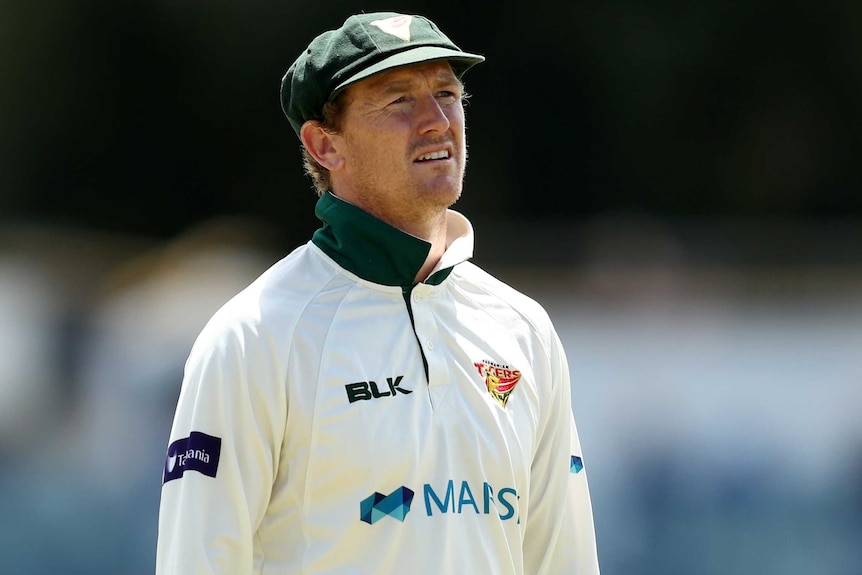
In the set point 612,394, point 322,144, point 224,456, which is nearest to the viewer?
point 224,456

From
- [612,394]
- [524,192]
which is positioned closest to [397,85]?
[612,394]

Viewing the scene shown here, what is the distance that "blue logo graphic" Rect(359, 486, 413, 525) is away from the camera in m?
1.50

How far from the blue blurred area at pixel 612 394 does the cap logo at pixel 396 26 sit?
2.83m

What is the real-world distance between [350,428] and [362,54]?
53 cm

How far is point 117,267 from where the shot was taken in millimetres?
5566

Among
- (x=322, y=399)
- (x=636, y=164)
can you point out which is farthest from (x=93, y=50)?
(x=322, y=399)

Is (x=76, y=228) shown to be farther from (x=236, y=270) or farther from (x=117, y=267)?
(x=236, y=270)

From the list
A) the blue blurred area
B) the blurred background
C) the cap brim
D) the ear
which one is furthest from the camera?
the blurred background

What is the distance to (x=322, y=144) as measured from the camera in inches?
68.7

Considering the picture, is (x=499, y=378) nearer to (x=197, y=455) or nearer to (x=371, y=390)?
(x=371, y=390)

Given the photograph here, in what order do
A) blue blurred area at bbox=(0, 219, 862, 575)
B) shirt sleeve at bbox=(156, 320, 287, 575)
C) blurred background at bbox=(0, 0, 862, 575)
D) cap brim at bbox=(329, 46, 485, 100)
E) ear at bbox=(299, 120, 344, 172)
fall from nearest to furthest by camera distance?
1. shirt sleeve at bbox=(156, 320, 287, 575)
2. cap brim at bbox=(329, 46, 485, 100)
3. ear at bbox=(299, 120, 344, 172)
4. blue blurred area at bbox=(0, 219, 862, 575)
5. blurred background at bbox=(0, 0, 862, 575)

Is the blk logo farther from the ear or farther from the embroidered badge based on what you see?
the ear

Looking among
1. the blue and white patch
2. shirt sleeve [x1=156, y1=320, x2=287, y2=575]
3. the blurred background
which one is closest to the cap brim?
shirt sleeve [x1=156, y1=320, x2=287, y2=575]

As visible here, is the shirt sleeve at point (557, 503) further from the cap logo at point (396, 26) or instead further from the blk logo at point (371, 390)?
the cap logo at point (396, 26)
